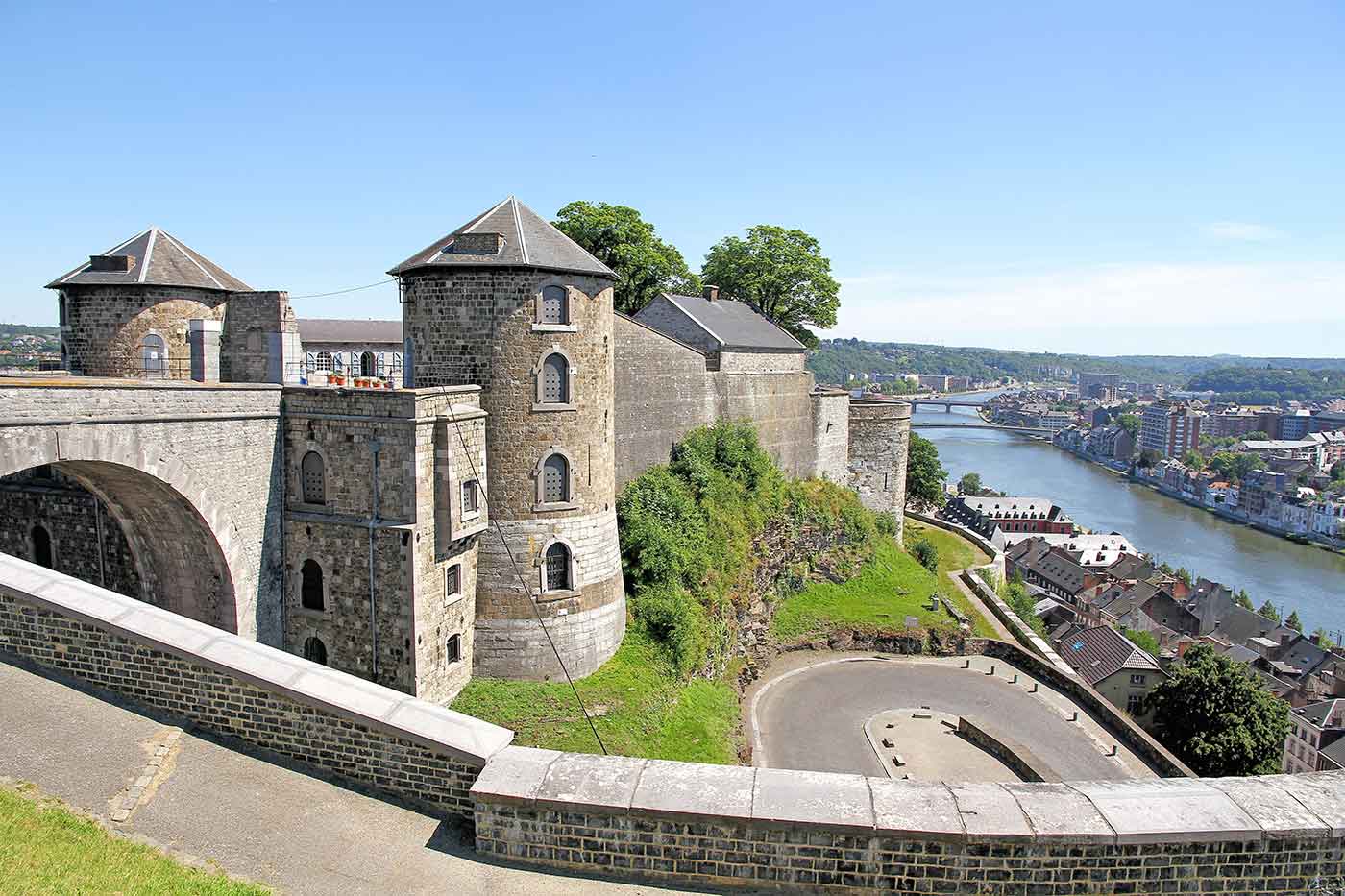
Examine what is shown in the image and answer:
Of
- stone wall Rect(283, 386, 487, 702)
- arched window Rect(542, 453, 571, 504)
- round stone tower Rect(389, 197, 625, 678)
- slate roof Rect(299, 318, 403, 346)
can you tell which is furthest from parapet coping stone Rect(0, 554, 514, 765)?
slate roof Rect(299, 318, 403, 346)

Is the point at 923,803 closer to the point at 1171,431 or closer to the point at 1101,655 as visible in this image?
the point at 1101,655

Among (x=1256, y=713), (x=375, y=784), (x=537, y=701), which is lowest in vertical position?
(x=1256, y=713)

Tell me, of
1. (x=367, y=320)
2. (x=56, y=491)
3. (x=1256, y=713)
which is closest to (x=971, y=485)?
(x=1256, y=713)

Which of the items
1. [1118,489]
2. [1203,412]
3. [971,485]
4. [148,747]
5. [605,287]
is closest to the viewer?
[148,747]

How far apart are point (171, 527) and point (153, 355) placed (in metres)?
5.35

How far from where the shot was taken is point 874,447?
38938 millimetres

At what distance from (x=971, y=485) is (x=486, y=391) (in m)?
98.6

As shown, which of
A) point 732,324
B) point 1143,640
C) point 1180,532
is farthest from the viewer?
point 1180,532

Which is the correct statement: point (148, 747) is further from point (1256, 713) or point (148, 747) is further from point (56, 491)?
point (1256, 713)

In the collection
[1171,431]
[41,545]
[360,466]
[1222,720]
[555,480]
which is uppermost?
[360,466]

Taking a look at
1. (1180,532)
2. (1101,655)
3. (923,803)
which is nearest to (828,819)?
(923,803)

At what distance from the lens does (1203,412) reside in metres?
181

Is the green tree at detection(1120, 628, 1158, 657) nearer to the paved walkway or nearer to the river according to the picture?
the river

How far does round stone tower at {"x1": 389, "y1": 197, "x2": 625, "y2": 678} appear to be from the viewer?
1802cm
